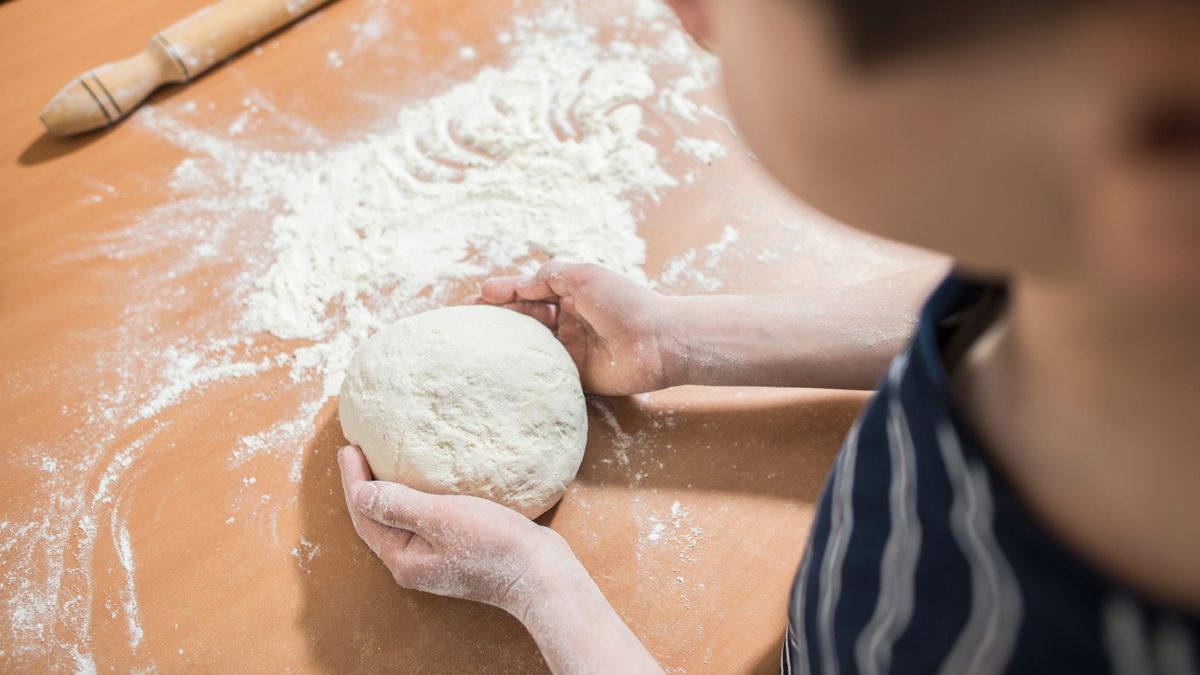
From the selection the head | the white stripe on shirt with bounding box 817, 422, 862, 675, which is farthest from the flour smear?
the head

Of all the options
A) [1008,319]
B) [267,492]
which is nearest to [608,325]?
[267,492]

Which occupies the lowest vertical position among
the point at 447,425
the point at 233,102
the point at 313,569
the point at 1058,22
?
the point at 313,569

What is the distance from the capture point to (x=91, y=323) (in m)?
1.15

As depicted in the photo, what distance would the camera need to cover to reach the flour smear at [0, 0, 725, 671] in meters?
0.98

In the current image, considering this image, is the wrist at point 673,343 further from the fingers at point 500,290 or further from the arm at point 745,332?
the fingers at point 500,290

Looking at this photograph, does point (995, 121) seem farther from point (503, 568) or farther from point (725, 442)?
point (725, 442)

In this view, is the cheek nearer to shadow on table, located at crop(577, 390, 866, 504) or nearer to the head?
the head

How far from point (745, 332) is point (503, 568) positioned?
43 cm

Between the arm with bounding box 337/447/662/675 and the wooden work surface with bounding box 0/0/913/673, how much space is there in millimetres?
75

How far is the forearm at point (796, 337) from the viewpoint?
0.98 meters

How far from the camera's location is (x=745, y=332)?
100 centimetres

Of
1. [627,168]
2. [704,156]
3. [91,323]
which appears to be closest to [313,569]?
[91,323]

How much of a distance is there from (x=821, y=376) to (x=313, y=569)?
686 millimetres

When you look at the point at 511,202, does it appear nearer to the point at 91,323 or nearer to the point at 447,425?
the point at 447,425
